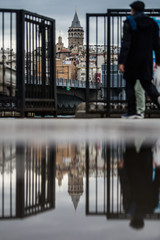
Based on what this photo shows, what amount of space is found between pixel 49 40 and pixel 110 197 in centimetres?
1146

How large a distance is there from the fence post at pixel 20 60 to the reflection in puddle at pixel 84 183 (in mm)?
8744

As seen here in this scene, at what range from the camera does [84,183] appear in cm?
182

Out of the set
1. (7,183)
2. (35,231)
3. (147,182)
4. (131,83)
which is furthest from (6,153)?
(131,83)

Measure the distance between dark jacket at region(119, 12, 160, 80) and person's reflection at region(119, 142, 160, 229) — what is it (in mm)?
5829

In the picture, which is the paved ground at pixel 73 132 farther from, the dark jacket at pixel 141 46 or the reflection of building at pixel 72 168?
the dark jacket at pixel 141 46

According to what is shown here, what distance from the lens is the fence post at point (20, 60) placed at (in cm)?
1151

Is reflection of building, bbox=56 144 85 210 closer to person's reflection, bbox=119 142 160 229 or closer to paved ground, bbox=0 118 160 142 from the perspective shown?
person's reflection, bbox=119 142 160 229

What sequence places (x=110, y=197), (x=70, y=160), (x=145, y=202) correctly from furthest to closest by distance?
(x=70, y=160) → (x=110, y=197) → (x=145, y=202)

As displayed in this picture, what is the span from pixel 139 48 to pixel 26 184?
22.8 ft

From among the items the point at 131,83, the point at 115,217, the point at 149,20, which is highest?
the point at 149,20

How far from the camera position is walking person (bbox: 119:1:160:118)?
8234 mm

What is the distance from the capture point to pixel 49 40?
12719 millimetres

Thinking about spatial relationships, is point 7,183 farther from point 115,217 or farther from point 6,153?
point 6,153

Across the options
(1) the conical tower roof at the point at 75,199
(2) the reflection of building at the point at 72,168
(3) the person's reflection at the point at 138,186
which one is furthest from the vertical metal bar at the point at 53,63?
(1) the conical tower roof at the point at 75,199
